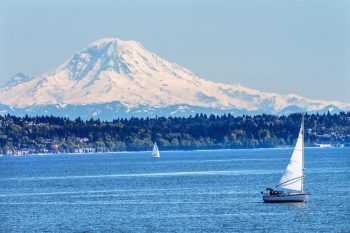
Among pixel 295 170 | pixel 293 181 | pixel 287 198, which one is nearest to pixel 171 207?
pixel 287 198

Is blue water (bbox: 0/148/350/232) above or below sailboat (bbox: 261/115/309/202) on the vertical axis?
below

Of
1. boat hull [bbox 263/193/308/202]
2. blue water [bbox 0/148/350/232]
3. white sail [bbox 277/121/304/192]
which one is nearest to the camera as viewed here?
blue water [bbox 0/148/350/232]

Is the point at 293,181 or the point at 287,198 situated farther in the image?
the point at 287,198

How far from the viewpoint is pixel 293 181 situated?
108688 mm

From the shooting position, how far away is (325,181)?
477ft

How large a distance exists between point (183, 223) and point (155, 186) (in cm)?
4846

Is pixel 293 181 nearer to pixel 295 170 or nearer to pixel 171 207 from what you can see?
pixel 295 170

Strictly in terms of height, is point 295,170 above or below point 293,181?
above

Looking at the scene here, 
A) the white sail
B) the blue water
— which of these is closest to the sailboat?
the white sail

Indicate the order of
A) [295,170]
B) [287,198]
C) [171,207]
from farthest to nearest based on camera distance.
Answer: [171,207] < [287,198] < [295,170]

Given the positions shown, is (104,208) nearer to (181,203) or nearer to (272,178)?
(181,203)

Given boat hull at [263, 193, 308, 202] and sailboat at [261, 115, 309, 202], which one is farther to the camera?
boat hull at [263, 193, 308, 202]

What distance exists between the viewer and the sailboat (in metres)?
109

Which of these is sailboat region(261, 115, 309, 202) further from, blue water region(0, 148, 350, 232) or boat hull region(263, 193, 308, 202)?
blue water region(0, 148, 350, 232)
